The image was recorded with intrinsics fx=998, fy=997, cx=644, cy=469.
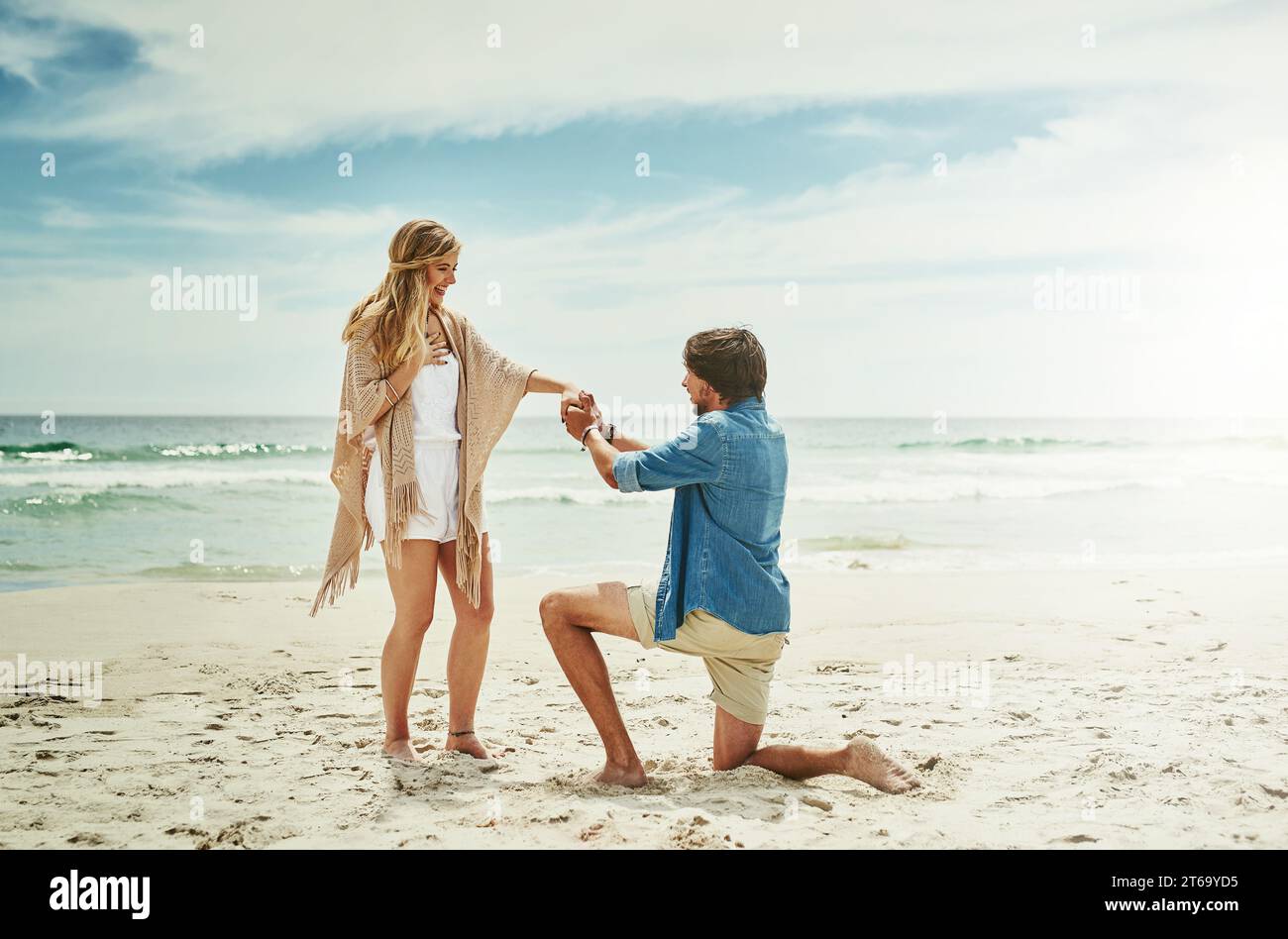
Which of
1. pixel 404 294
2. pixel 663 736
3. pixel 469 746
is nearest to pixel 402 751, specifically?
pixel 469 746

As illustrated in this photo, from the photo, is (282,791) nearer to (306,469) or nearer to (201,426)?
(306,469)

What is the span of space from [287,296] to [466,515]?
1050 inches

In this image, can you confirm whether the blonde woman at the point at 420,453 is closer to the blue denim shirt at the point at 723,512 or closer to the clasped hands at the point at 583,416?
the clasped hands at the point at 583,416

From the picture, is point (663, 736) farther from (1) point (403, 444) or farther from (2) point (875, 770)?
(1) point (403, 444)

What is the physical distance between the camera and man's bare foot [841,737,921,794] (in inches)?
139

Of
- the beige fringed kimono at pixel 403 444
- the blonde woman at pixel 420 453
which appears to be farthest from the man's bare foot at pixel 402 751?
the beige fringed kimono at pixel 403 444

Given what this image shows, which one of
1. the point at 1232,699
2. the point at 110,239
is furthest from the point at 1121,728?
the point at 110,239

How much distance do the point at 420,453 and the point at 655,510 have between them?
41.0ft

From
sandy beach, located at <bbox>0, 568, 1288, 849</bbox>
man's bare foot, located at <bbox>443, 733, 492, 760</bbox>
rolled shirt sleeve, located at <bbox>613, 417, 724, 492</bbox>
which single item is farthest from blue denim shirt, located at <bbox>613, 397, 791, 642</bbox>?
man's bare foot, located at <bbox>443, 733, 492, 760</bbox>

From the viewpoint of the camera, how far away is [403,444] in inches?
158

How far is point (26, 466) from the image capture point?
2195 centimetres

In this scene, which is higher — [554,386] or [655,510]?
[554,386]

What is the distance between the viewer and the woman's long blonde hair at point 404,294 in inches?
155

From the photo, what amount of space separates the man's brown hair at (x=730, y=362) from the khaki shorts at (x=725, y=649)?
0.77 metres
